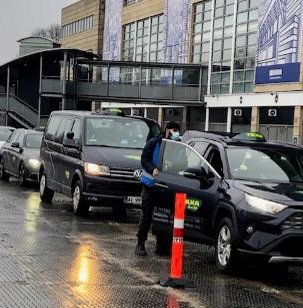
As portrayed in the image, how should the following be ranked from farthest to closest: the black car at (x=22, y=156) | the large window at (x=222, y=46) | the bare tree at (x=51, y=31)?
the bare tree at (x=51, y=31) < the large window at (x=222, y=46) < the black car at (x=22, y=156)

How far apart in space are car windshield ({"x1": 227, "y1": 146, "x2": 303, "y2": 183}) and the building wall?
53.2 metres

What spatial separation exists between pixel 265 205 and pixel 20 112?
45.8 metres

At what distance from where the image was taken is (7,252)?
8594 mm

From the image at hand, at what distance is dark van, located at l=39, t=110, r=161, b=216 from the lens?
1226 centimetres

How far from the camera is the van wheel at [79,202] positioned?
1241 cm

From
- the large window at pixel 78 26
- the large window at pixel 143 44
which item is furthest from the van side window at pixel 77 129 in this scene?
the large window at pixel 78 26

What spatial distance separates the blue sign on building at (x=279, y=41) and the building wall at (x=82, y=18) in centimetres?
2893

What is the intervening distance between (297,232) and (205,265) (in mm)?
1674

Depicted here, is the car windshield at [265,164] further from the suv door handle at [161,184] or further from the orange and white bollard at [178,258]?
the orange and white bollard at [178,258]

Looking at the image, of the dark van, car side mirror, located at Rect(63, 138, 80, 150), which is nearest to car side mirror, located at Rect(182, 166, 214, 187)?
the dark van

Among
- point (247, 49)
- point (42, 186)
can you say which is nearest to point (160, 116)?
point (247, 49)

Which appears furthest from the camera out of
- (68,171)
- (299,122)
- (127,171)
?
(299,122)

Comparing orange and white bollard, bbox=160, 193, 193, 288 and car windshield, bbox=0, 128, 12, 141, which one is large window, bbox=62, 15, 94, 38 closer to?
car windshield, bbox=0, 128, 12, 141

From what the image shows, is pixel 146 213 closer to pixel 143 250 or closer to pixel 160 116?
pixel 143 250
